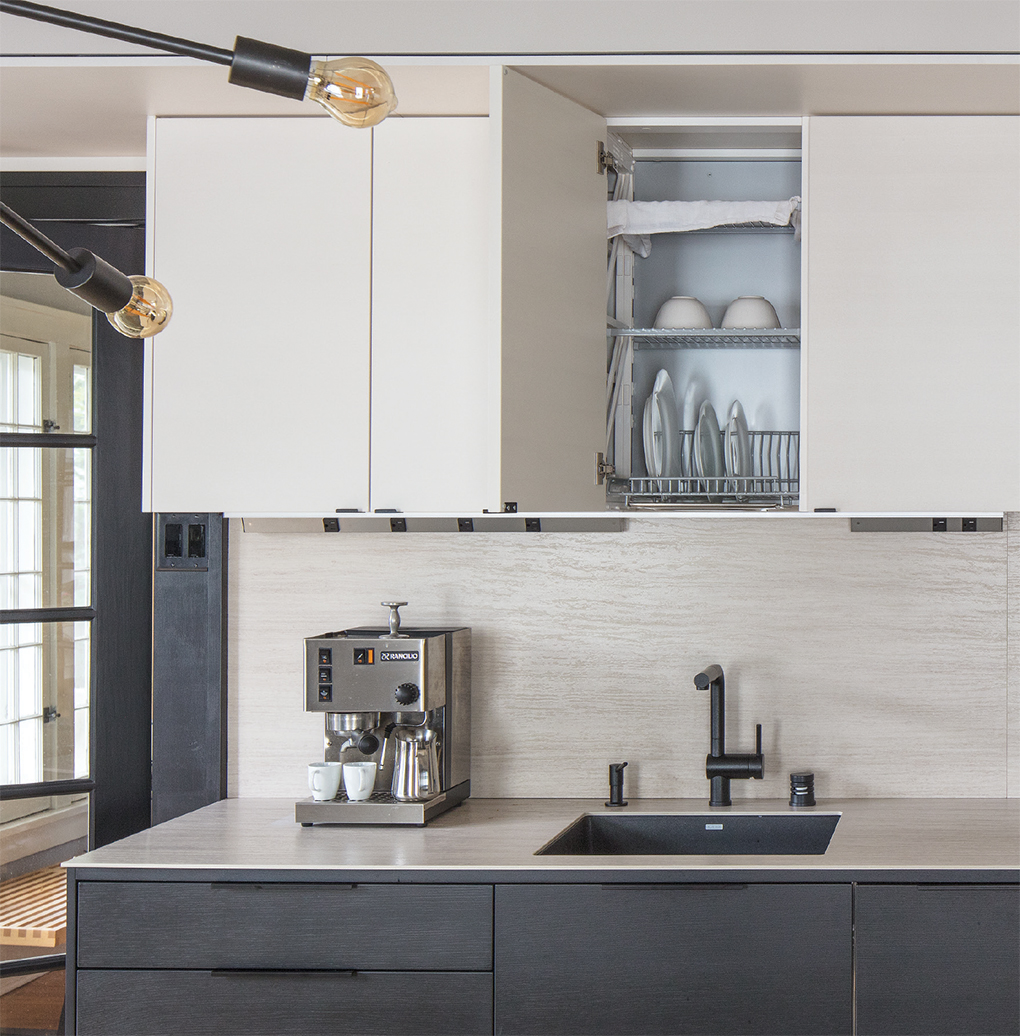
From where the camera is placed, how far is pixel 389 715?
2236 mm

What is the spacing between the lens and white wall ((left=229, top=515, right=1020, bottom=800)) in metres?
2.42

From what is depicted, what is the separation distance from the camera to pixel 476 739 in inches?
97.4

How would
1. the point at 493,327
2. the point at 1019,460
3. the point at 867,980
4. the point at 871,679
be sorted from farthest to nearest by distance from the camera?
the point at 871,679 < the point at 1019,460 < the point at 493,327 < the point at 867,980

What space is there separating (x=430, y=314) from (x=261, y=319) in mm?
360

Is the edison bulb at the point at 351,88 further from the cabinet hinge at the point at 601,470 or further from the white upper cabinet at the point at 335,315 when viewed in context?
the cabinet hinge at the point at 601,470

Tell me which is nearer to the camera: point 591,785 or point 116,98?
point 116,98

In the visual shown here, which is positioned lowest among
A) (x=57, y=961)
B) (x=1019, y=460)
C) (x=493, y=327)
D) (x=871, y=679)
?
(x=57, y=961)

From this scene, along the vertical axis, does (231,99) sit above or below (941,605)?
above

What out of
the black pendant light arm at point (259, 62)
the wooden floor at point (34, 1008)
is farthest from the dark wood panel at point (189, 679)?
the black pendant light arm at point (259, 62)

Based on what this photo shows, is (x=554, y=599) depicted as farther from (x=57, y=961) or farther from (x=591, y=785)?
(x=57, y=961)

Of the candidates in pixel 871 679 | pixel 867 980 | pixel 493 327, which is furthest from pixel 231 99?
pixel 867 980

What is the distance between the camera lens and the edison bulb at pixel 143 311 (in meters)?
1.22

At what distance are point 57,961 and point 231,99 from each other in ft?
6.57

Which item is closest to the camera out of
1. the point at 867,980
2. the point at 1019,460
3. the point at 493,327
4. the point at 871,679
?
the point at 867,980
